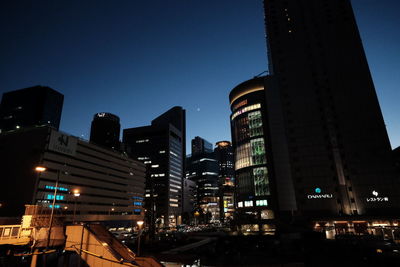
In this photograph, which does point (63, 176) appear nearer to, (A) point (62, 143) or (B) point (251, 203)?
(A) point (62, 143)

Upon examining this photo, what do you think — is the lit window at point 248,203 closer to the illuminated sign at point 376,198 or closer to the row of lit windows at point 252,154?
the row of lit windows at point 252,154

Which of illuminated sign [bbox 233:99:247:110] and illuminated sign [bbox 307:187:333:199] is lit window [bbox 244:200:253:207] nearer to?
illuminated sign [bbox 307:187:333:199]

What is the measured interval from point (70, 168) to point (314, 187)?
93.7m

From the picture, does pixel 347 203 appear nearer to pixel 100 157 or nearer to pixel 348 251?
pixel 348 251

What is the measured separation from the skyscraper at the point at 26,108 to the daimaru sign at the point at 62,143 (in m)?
106

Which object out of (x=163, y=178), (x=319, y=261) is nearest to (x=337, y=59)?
(x=319, y=261)

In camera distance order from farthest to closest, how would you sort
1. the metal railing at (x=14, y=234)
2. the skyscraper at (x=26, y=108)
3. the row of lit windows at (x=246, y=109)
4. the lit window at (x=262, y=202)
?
the skyscraper at (x=26, y=108), the row of lit windows at (x=246, y=109), the lit window at (x=262, y=202), the metal railing at (x=14, y=234)

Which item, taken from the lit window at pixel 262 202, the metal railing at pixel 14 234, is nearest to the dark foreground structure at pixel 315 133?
the lit window at pixel 262 202

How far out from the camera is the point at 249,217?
9344 cm

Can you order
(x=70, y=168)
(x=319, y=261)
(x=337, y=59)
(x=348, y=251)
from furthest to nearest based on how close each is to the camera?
(x=70, y=168) < (x=337, y=59) < (x=348, y=251) < (x=319, y=261)

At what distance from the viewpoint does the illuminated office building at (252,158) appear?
307ft

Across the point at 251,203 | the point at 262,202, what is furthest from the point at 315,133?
the point at 251,203

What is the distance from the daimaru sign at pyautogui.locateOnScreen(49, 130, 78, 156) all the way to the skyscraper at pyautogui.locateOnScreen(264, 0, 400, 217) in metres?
82.4

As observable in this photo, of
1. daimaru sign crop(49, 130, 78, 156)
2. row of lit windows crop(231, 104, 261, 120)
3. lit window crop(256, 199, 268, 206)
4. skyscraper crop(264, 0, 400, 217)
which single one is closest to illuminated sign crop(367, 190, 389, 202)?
skyscraper crop(264, 0, 400, 217)
